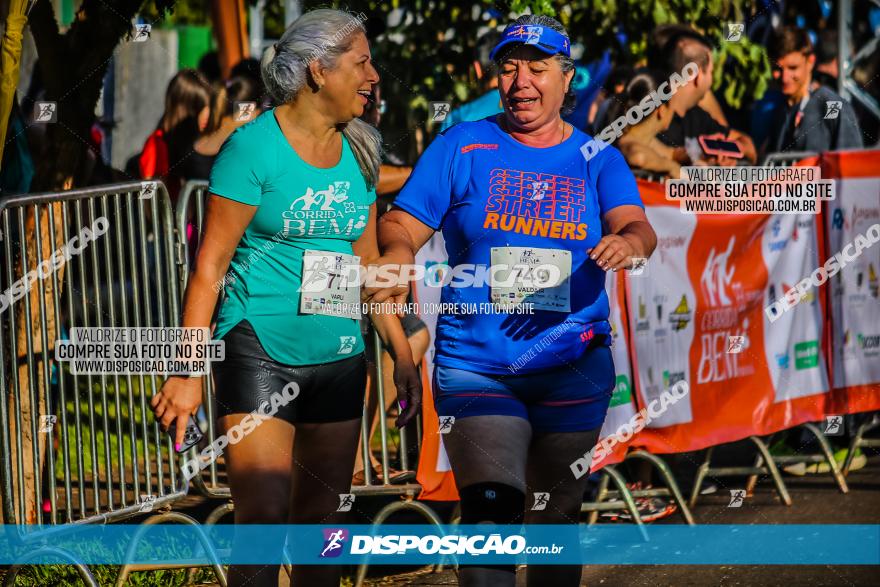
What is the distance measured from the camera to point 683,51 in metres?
8.66

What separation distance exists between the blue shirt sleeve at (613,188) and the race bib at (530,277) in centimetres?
24

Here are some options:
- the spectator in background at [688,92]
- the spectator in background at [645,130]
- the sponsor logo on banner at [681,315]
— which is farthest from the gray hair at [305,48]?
the spectator in background at [688,92]

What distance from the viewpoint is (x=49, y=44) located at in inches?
257

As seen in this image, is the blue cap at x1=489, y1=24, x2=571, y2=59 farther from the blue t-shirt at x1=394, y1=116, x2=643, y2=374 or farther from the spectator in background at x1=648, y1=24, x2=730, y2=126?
the spectator in background at x1=648, y1=24, x2=730, y2=126

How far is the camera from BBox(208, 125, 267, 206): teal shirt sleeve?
163 inches

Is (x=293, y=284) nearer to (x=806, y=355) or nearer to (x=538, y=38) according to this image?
(x=538, y=38)

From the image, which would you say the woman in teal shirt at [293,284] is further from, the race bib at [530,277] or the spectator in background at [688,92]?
the spectator in background at [688,92]

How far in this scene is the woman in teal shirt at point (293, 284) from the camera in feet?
13.7

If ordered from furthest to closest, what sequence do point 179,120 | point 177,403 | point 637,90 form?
point 179,120
point 637,90
point 177,403

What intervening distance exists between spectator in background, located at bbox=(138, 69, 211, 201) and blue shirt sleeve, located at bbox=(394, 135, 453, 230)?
476 centimetres

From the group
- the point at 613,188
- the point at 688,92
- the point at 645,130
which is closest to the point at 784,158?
the point at 688,92

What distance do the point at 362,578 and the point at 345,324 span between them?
1977mm

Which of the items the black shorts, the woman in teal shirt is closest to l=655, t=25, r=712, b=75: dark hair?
the woman in teal shirt

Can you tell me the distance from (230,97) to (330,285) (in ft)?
17.0
